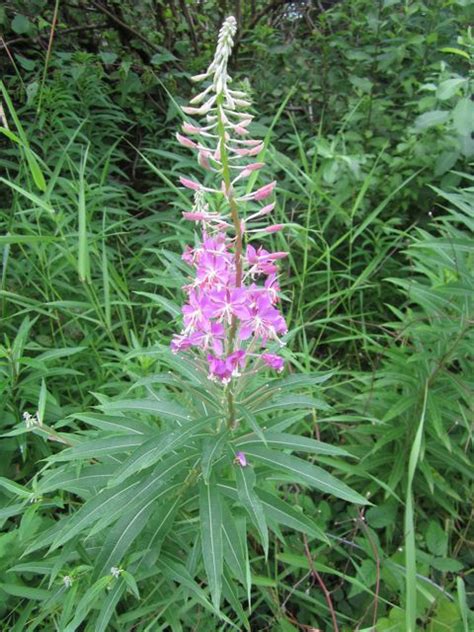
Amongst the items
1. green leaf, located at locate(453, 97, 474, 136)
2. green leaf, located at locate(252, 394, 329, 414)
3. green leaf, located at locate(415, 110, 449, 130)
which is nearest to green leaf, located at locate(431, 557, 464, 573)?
green leaf, located at locate(252, 394, 329, 414)

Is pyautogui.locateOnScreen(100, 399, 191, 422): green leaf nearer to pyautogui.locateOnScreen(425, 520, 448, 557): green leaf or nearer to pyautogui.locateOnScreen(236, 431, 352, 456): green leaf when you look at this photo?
pyautogui.locateOnScreen(236, 431, 352, 456): green leaf

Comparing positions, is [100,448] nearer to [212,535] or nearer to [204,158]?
[212,535]

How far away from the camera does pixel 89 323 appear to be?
10.4 feet

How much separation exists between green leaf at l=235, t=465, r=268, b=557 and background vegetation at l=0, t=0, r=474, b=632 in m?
0.36

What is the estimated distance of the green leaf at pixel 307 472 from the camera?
1640 millimetres

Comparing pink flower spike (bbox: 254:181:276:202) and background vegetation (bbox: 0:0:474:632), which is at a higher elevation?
pink flower spike (bbox: 254:181:276:202)

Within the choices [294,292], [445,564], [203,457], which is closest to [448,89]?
[294,292]

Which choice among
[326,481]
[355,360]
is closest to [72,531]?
[326,481]

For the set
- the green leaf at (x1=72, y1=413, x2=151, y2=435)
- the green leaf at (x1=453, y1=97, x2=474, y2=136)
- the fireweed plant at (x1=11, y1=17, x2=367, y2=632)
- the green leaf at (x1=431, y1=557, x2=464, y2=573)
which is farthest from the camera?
the green leaf at (x1=453, y1=97, x2=474, y2=136)

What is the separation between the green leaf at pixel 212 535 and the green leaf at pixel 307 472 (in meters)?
0.18

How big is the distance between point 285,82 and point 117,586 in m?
4.29

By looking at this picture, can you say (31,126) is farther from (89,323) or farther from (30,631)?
(30,631)

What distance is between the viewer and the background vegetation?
2.07 m

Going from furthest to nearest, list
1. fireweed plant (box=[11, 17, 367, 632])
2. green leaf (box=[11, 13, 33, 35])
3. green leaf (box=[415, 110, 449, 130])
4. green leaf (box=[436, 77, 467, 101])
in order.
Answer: green leaf (box=[11, 13, 33, 35])
green leaf (box=[415, 110, 449, 130])
green leaf (box=[436, 77, 467, 101])
fireweed plant (box=[11, 17, 367, 632])
